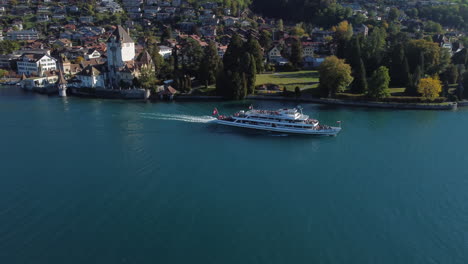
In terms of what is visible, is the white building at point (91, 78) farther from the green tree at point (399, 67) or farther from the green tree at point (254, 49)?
the green tree at point (399, 67)

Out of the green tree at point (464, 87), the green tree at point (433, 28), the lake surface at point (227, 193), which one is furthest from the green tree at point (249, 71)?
the green tree at point (433, 28)

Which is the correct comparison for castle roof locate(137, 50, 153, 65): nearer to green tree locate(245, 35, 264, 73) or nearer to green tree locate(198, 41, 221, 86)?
green tree locate(198, 41, 221, 86)

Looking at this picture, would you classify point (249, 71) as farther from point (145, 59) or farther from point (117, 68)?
point (117, 68)

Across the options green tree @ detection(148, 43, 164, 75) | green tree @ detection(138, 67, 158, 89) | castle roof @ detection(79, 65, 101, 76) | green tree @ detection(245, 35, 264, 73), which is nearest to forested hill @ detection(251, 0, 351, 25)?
green tree @ detection(245, 35, 264, 73)

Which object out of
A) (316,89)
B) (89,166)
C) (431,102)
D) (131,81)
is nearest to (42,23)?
(131,81)

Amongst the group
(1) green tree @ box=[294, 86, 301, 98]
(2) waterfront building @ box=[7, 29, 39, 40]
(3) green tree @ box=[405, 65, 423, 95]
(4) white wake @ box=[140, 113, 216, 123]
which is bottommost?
(4) white wake @ box=[140, 113, 216, 123]

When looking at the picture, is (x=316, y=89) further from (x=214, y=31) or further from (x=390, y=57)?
(x=214, y=31)
